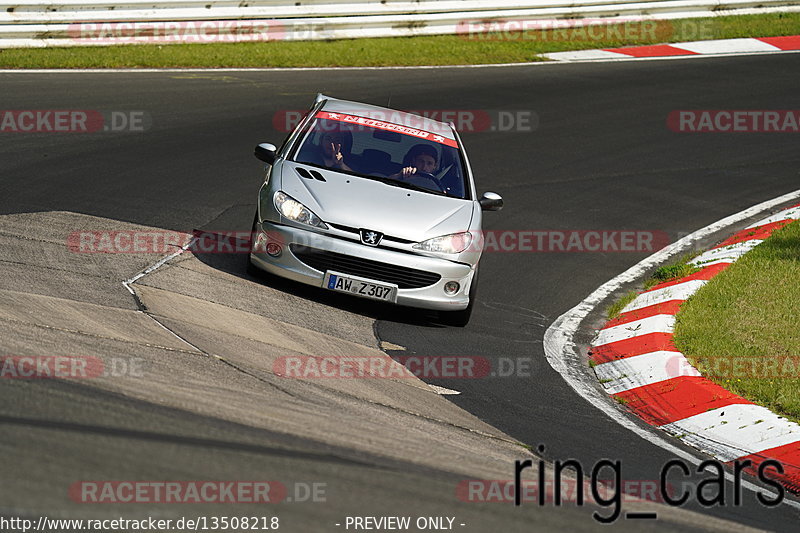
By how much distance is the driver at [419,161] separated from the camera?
942 centimetres

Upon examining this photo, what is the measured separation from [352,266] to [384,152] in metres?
1.60

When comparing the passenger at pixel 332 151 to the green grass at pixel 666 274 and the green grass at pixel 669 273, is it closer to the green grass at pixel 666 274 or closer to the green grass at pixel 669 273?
the green grass at pixel 666 274

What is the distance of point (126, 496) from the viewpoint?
3967 millimetres

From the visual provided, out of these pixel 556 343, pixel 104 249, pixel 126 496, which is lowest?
pixel 556 343

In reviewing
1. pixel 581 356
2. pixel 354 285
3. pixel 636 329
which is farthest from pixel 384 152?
pixel 636 329

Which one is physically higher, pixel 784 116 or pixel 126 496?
pixel 126 496

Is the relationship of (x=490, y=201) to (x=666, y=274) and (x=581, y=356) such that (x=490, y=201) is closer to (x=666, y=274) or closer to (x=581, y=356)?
(x=581, y=356)

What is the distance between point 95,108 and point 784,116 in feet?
35.9

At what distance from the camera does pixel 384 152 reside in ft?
31.4

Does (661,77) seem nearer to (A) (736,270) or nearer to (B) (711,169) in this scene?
(B) (711,169)

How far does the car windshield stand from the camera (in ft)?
30.7

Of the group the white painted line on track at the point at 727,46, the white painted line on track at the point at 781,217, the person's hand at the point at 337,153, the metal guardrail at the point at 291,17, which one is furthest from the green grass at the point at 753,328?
the white painted line on track at the point at 727,46

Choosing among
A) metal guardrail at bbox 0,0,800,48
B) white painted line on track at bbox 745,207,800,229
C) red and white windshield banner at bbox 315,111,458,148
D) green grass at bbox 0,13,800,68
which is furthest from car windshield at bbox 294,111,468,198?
metal guardrail at bbox 0,0,800,48

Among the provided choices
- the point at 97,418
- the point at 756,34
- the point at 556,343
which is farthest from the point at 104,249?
the point at 756,34
